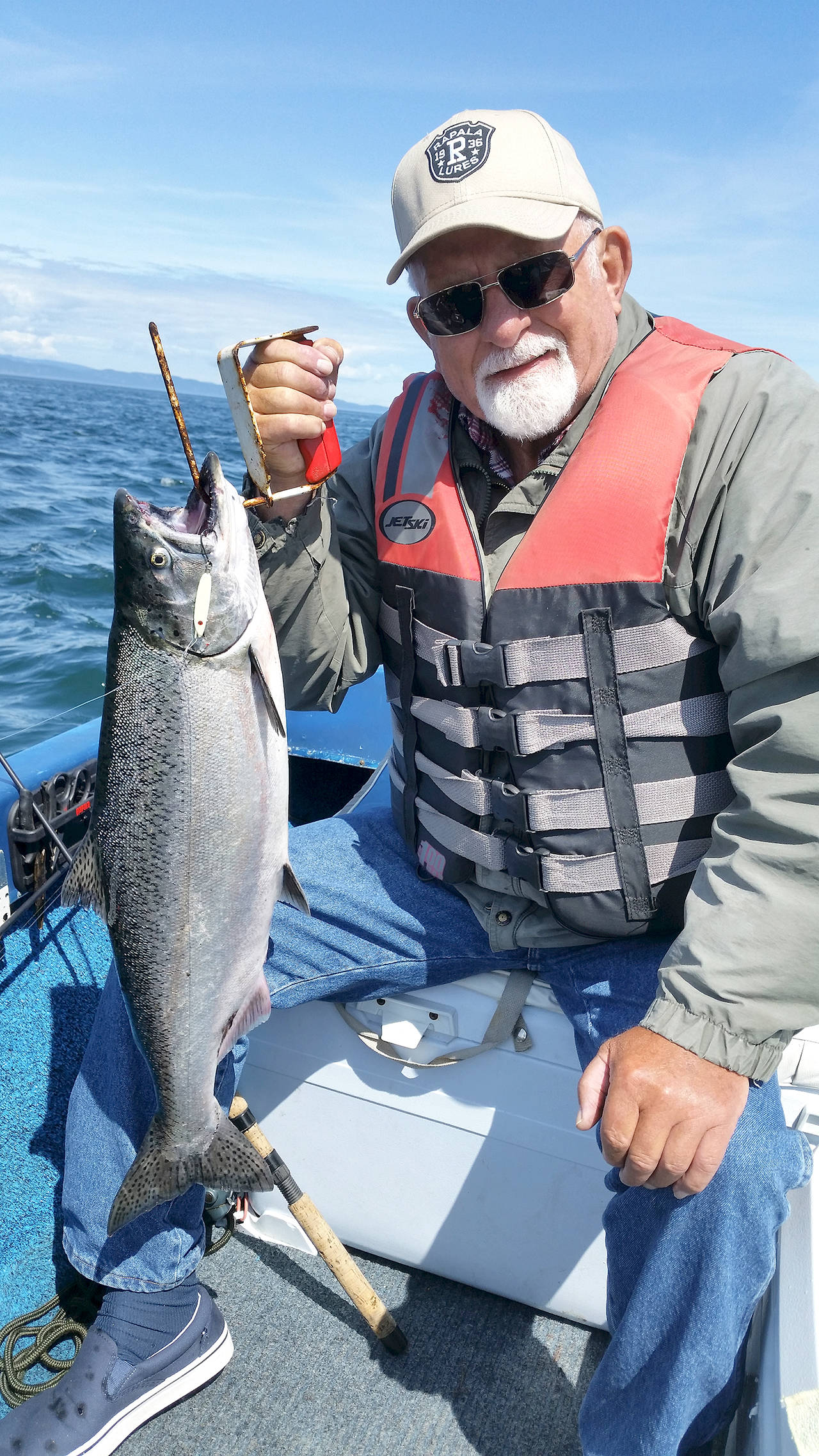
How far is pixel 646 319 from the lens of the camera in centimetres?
260

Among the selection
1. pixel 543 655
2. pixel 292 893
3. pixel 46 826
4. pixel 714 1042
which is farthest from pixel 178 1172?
pixel 543 655

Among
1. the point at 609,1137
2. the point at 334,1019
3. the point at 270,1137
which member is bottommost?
the point at 270,1137

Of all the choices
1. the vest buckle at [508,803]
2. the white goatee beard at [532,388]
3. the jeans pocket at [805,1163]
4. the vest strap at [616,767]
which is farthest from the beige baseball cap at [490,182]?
the jeans pocket at [805,1163]

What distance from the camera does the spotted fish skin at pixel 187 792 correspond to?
1.83 metres

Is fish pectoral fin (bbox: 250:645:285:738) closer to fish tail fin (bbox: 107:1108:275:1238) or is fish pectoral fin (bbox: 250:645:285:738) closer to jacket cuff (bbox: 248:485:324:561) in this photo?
jacket cuff (bbox: 248:485:324:561)

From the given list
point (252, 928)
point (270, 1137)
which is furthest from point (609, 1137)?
point (270, 1137)

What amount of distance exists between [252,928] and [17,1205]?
4.79ft

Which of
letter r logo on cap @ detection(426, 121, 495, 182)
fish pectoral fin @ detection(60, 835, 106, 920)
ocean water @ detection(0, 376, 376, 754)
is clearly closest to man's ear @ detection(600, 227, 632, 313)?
letter r logo on cap @ detection(426, 121, 495, 182)

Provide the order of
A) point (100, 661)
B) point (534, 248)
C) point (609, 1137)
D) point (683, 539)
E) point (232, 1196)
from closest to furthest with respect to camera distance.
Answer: point (609, 1137)
point (683, 539)
point (534, 248)
point (232, 1196)
point (100, 661)

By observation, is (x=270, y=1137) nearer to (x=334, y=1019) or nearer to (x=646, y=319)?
→ (x=334, y=1019)

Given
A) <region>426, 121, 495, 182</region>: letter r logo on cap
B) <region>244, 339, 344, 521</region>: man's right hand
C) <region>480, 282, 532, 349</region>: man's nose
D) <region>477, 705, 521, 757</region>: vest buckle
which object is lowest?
<region>477, 705, 521, 757</region>: vest buckle

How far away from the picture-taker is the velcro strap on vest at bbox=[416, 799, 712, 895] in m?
2.21

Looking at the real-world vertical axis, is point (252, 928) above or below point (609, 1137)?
above

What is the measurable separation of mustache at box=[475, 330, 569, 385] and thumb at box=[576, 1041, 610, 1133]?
1594mm
